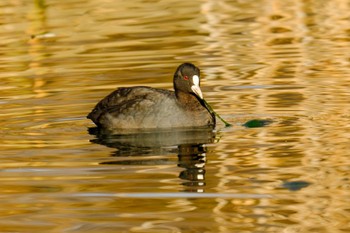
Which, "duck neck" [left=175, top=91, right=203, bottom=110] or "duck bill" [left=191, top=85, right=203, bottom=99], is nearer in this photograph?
"duck bill" [left=191, top=85, right=203, bottom=99]

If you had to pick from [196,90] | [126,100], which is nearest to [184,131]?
[196,90]

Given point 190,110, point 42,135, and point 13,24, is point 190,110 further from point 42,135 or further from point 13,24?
point 13,24

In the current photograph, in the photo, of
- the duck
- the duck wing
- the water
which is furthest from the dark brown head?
the water

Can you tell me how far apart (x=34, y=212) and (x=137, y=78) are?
20.8 feet

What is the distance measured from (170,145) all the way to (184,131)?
32.9 inches

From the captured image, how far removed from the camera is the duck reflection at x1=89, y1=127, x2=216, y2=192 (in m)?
9.35

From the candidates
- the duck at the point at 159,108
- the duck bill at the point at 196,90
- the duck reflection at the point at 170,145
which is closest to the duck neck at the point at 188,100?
the duck at the point at 159,108

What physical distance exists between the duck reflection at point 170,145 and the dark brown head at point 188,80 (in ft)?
1.49

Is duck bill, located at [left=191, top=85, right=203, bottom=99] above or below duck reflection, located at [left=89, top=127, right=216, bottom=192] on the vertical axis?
above

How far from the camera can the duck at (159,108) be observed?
11.5 meters

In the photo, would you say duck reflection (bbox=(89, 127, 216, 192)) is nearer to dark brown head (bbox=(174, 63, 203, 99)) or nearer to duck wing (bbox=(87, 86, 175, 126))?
duck wing (bbox=(87, 86, 175, 126))

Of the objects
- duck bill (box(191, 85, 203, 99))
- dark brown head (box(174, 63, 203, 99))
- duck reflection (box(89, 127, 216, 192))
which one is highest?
dark brown head (box(174, 63, 203, 99))

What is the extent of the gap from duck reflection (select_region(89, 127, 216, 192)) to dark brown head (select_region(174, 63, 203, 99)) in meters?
0.45

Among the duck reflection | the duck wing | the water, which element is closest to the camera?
the water
